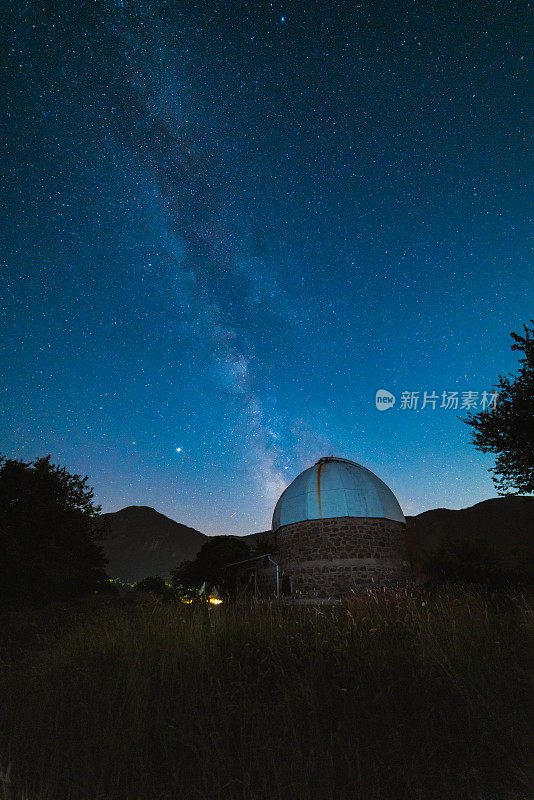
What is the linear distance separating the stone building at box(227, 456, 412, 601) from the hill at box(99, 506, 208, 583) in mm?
111749

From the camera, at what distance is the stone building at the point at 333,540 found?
70.7 ft

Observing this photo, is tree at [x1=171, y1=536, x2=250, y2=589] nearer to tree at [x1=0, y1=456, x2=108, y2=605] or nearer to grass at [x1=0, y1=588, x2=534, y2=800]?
tree at [x1=0, y1=456, x2=108, y2=605]

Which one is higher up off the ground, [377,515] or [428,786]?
[377,515]

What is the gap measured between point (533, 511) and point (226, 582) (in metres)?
61.7

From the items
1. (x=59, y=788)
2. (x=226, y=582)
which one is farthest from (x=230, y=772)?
(x=226, y=582)

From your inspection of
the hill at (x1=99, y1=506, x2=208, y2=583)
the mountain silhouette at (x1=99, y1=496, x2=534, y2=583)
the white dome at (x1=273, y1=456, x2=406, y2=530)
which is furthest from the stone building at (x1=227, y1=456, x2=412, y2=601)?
the hill at (x1=99, y1=506, x2=208, y2=583)

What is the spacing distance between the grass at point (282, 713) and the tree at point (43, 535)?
42.5 ft

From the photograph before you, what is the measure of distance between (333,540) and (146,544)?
143474mm

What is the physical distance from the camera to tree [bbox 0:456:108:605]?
16.3 m

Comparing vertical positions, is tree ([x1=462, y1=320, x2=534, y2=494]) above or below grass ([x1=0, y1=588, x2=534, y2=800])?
above

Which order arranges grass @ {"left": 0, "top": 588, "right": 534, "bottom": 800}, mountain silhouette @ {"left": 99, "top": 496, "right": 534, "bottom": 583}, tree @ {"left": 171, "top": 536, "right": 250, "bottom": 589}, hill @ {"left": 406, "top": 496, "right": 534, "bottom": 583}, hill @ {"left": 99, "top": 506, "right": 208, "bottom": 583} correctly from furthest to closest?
1. hill @ {"left": 99, "top": 506, "right": 208, "bottom": 583}
2. hill @ {"left": 406, "top": 496, "right": 534, "bottom": 583}
3. mountain silhouette @ {"left": 99, "top": 496, "right": 534, "bottom": 583}
4. tree @ {"left": 171, "top": 536, "right": 250, "bottom": 589}
5. grass @ {"left": 0, "top": 588, "right": 534, "bottom": 800}

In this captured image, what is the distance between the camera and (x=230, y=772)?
2.87 metres

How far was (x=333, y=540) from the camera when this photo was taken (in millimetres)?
22250

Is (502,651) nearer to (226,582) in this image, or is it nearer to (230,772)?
(230,772)
